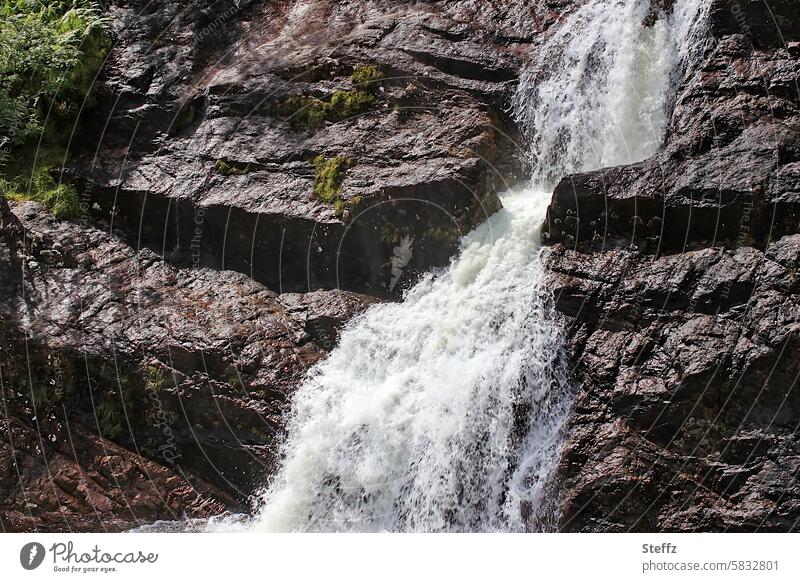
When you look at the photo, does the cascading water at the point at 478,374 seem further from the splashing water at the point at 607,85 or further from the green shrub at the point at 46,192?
the green shrub at the point at 46,192

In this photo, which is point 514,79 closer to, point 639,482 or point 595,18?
point 595,18

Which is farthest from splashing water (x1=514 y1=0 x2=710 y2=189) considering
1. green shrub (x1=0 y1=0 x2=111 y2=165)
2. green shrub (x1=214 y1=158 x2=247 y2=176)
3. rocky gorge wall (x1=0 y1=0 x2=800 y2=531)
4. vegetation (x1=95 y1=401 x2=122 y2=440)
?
green shrub (x1=0 y1=0 x2=111 y2=165)

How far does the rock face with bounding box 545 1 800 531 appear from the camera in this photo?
8.14 m

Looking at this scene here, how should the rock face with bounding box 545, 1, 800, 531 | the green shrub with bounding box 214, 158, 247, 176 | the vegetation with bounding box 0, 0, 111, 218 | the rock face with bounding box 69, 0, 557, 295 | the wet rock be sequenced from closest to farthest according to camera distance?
the rock face with bounding box 545, 1, 800, 531 < the wet rock < the rock face with bounding box 69, 0, 557, 295 < the green shrub with bounding box 214, 158, 247, 176 < the vegetation with bounding box 0, 0, 111, 218

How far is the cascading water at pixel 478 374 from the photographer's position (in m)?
9.26

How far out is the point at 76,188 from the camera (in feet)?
43.1

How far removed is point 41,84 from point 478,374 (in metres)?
9.82

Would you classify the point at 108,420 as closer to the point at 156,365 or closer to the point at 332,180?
the point at 156,365

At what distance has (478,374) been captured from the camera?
9.84 meters

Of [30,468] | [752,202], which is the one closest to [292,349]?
[30,468]

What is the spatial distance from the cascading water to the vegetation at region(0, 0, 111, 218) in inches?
266

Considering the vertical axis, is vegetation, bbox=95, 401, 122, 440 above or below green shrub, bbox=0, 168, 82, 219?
below

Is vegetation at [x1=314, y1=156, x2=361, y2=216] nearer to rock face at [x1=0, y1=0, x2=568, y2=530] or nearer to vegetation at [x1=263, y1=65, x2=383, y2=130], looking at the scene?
rock face at [x1=0, y1=0, x2=568, y2=530]

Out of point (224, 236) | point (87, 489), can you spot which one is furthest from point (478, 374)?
point (87, 489)
